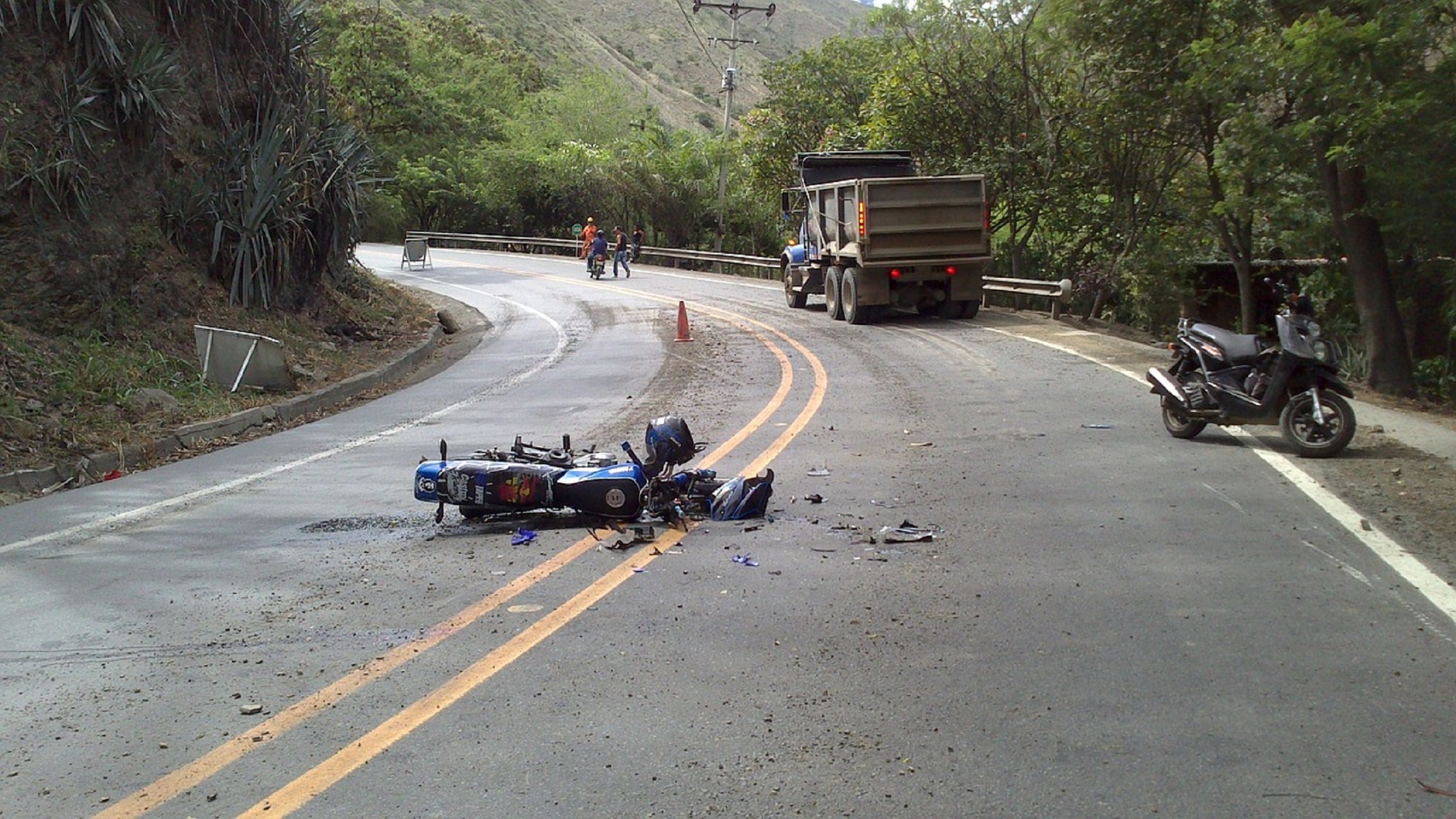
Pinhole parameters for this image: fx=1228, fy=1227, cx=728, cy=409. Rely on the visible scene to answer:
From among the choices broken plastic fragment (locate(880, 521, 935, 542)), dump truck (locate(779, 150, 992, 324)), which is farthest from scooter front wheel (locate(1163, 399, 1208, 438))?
dump truck (locate(779, 150, 992, 324))

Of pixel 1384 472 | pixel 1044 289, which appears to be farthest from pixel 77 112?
pixel 1044 289

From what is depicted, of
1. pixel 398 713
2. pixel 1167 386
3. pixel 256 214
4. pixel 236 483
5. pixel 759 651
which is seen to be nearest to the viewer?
pixel 398 713

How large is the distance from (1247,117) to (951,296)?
22.5 feet

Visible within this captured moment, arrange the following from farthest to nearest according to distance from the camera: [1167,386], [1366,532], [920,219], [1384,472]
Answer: [920,219]
[1167,386]
[1384,472]
[1366,532]

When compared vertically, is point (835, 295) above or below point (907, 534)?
above

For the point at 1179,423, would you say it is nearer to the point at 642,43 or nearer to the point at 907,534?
the point at 907,534

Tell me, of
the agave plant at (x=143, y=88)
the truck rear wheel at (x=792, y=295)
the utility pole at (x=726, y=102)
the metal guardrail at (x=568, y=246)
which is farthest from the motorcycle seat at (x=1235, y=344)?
the utility pole at (x=726, y=102)

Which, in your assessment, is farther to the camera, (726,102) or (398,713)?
(726,102)

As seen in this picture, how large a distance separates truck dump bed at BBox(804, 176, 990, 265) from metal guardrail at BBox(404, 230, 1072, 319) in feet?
3.98

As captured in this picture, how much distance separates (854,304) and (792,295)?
15.2 ft

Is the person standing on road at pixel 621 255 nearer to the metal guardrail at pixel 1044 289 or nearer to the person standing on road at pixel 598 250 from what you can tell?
the person standing on road at pixel 598 250

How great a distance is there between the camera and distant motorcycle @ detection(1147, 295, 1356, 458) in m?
9.40

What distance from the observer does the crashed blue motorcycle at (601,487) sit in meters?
7.52

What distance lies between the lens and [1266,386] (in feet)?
32.1
